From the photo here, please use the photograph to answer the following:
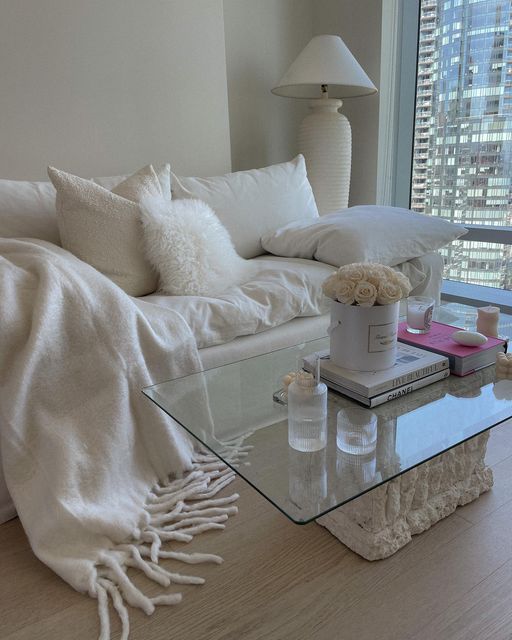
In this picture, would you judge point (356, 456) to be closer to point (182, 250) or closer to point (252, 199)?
point (182, 250)

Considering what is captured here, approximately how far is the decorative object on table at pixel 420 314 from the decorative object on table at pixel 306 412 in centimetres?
45

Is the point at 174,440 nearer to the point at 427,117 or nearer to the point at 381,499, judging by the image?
the point at 381,499

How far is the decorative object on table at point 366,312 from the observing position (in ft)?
3.42

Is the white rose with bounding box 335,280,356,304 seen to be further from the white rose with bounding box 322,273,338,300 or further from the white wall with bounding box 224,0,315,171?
the white wall with bounding box 224,0,315,171

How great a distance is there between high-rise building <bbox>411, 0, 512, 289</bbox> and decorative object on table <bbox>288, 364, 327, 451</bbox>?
6.93 feet

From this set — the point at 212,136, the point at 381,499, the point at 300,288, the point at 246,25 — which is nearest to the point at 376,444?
the point at 381,499

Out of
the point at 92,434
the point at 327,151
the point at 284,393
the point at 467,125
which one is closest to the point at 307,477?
the point at 284,393

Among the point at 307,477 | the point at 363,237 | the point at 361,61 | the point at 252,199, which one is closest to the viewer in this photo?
the point at 307,477

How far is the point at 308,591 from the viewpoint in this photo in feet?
3.39

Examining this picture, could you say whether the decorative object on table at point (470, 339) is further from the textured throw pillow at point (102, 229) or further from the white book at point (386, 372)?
the textured throw pillow at point (102, 229)

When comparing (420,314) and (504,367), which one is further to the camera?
(420,314)

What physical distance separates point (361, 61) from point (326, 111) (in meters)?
0.51

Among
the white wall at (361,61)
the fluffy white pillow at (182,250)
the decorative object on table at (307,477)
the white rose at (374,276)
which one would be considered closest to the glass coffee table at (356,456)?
the decorative object on table at (307,477)

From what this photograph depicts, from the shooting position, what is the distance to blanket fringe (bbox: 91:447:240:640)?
1.01 m
